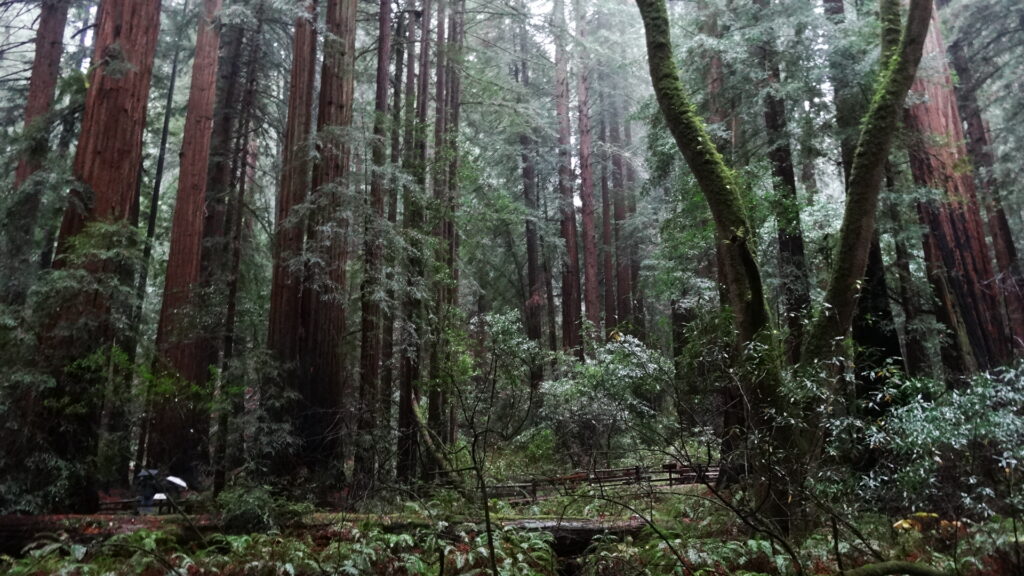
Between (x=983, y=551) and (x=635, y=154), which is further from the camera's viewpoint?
(x=635, y=154)

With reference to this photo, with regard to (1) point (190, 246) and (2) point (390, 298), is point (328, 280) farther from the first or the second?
(1) point (190, 246)

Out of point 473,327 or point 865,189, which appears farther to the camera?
point 473,327

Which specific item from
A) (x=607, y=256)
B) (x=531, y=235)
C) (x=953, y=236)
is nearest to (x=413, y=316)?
(x=953, y=236)

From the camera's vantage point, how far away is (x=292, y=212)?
387 inches

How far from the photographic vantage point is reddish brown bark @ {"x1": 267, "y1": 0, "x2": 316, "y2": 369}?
988 cm

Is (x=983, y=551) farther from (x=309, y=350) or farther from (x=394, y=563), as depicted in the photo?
(x=309, y=350)

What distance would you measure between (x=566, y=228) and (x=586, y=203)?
121 cm

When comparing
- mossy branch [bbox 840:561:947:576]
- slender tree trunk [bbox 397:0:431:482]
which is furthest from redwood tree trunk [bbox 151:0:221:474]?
mossy branch [bbox 840:561:947:576]

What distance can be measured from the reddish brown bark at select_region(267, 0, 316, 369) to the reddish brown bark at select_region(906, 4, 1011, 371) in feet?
34.5

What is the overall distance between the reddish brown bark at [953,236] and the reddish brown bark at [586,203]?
11226 millimetres

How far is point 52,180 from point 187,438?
22.5ft

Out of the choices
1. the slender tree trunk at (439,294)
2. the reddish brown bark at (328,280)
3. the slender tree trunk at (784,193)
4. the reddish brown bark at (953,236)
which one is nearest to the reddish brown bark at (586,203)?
the slender tree trunk at (439,294)

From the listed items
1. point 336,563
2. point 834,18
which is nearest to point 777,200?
point 834,18

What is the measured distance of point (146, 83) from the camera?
31.2 ft
